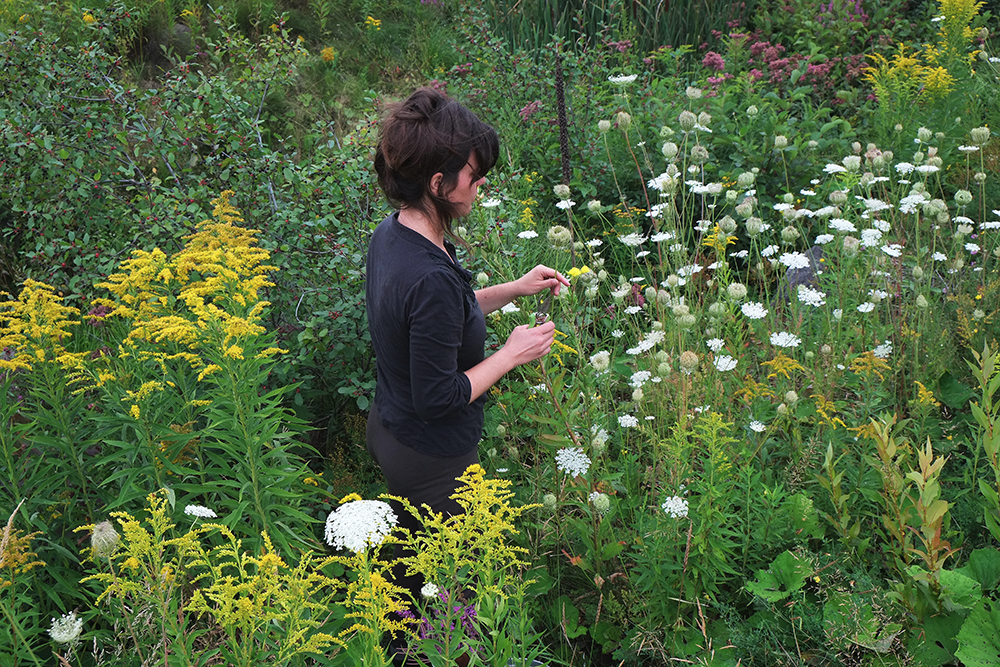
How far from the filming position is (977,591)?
2170 mm

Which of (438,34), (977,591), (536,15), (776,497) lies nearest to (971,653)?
A: (977,591)

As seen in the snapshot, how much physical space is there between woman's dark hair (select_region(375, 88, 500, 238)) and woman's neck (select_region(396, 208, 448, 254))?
16 mm

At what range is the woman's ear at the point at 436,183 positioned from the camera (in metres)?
2.38

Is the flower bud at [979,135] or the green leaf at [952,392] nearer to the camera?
the green leaf at [952,392]

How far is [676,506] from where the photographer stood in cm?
228

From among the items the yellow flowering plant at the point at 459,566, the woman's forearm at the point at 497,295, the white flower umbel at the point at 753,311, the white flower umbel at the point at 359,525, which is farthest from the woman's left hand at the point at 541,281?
the white flower umbel at the point at 359,525

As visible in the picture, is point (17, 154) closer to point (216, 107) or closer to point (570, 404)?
point (216, 107)

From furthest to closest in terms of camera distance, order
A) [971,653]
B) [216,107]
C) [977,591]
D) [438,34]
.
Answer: [438,34]
[216,107]
[977,591]
[971,653]

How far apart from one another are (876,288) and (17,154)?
451 centimetres

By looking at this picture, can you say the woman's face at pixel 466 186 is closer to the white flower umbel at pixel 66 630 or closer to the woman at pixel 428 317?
the woman at pixel 428 317

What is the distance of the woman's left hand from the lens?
2812mm

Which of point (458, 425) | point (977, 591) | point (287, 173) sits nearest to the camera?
point (977, 591)

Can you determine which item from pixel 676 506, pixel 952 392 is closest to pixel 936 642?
pixel 676 506

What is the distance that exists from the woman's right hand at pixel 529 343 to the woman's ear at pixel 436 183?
1.67ft
